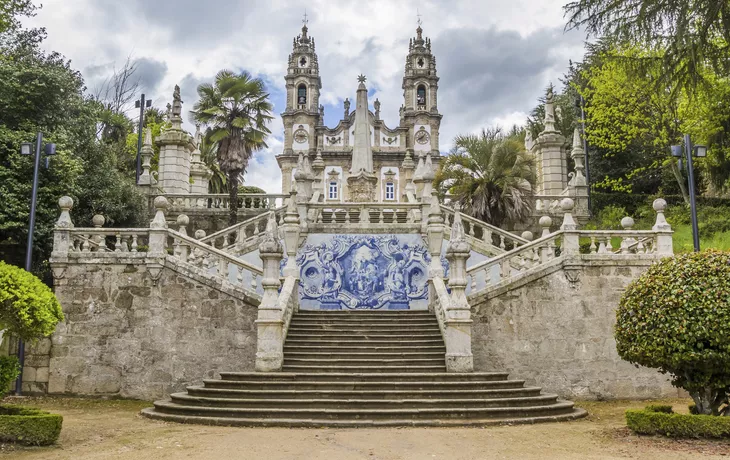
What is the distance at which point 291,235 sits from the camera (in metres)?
17.2

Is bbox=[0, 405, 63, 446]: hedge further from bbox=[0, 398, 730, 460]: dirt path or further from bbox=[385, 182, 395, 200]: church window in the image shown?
bbox=[385, 182, 395, 200]: church window

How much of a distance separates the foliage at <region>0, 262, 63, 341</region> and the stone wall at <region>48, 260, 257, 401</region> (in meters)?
5.27

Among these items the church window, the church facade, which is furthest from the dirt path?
the church window

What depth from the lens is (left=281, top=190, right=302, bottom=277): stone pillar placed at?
1609cm

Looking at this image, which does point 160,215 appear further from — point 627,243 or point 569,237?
point 627,243

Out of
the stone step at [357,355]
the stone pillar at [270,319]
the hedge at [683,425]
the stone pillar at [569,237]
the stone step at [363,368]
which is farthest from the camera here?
the stone pillar at [569,237]

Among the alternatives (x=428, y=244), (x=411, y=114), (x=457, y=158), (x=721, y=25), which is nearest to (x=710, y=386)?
(x=721, y=25)

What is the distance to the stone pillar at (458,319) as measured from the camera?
13.0 meters

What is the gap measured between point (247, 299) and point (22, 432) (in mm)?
6711

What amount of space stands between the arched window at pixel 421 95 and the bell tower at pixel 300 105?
10836 mm

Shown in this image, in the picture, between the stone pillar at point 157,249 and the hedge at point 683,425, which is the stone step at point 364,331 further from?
the hedge at point 683,425

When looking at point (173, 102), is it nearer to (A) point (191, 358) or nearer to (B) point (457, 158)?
(B) point (457, 158)

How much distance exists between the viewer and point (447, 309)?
1362 cm

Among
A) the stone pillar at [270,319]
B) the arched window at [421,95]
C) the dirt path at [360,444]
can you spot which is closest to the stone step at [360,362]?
the stone pillar at [270,319]
